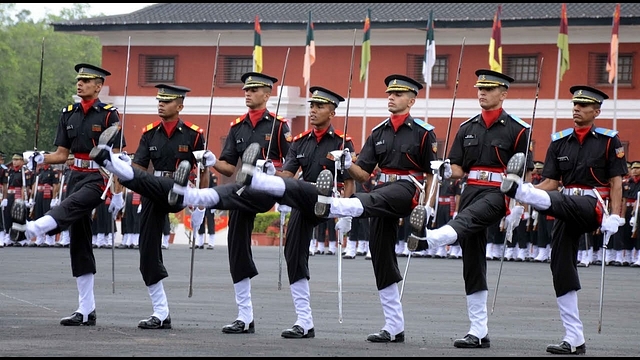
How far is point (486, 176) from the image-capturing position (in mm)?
11836

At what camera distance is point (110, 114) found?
43.6ft

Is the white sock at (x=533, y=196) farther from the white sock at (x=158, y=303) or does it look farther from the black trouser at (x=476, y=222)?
the white sock at (x=158, y=303)

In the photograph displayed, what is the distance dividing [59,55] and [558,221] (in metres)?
76.8

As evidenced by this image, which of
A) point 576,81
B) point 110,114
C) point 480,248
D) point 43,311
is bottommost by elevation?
point 43,311

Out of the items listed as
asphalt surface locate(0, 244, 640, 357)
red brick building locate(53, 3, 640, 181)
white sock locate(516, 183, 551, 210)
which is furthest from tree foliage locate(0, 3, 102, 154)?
white sock locate(516, 183, 551, 210)

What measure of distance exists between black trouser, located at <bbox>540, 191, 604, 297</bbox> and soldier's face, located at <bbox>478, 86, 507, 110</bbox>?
1148 millimetres

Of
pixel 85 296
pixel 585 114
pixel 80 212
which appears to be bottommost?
pixel 85 296

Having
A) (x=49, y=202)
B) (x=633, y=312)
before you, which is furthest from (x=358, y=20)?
(x=633, y=312)

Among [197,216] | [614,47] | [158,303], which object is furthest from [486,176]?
[614,47]

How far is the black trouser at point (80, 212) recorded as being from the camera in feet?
41.6

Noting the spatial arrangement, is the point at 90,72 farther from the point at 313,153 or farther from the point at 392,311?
the point at 392,311

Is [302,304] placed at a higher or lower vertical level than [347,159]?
lower

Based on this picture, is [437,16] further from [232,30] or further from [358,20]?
[232,30]

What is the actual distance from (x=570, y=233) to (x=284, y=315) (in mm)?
4180
